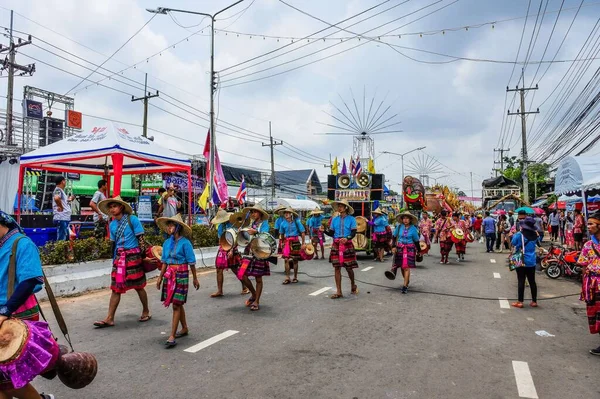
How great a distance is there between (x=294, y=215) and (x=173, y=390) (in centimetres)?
664

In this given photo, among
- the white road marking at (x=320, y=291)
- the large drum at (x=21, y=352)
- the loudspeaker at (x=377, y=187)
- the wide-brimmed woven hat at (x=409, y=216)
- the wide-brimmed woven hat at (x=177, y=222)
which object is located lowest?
the white road marking at (x=320, y=291)

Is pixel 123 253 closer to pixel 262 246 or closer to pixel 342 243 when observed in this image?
pixel 262 246

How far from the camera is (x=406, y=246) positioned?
9.24 metres

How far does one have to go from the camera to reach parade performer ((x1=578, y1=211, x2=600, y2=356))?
18.1ft

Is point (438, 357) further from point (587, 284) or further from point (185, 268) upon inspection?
point (185, 268)

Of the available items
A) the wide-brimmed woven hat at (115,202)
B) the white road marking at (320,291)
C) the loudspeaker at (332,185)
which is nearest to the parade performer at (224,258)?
the white road marking at (320,291)

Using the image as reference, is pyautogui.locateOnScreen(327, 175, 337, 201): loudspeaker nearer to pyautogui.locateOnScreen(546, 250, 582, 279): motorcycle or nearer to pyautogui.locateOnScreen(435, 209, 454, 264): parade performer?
pyautogui.locateOnScreen(435, 209, 454, 264): parade performer

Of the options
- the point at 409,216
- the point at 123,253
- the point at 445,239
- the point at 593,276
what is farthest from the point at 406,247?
the point at 445,239

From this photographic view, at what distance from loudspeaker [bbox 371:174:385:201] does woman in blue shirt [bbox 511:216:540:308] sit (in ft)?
25.9

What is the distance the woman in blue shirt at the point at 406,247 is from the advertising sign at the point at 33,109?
2087 centimetres

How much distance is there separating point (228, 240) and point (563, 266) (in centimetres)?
923

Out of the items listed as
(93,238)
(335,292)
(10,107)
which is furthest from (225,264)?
(10,107)

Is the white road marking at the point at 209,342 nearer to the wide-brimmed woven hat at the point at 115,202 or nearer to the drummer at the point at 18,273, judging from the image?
the drummer at the point at 18,273

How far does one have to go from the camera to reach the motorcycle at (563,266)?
11.4 meters
